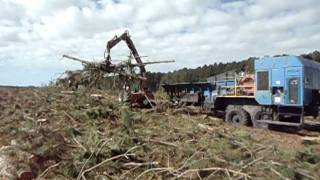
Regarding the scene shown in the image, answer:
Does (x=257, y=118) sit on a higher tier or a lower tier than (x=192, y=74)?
lower

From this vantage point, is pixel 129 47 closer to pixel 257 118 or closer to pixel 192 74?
pixel 257 118

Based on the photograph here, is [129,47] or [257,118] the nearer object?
[257,118]

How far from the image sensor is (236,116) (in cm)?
1906

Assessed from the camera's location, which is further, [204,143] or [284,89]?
[284,89]

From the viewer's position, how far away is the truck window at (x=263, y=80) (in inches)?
701

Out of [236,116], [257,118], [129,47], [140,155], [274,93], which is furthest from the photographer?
[129,47]

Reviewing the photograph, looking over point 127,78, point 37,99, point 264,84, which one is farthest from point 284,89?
point 37,99

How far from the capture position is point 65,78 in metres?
20.0

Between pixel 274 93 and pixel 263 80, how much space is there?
663 mm

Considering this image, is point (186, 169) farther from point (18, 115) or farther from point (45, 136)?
point (18, 115)

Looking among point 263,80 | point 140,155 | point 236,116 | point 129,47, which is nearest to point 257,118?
point 236,116

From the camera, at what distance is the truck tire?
18688 millimetres

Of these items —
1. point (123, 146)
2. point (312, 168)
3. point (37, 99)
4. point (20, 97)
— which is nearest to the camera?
point (312, 168)

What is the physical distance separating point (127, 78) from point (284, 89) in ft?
20.5
